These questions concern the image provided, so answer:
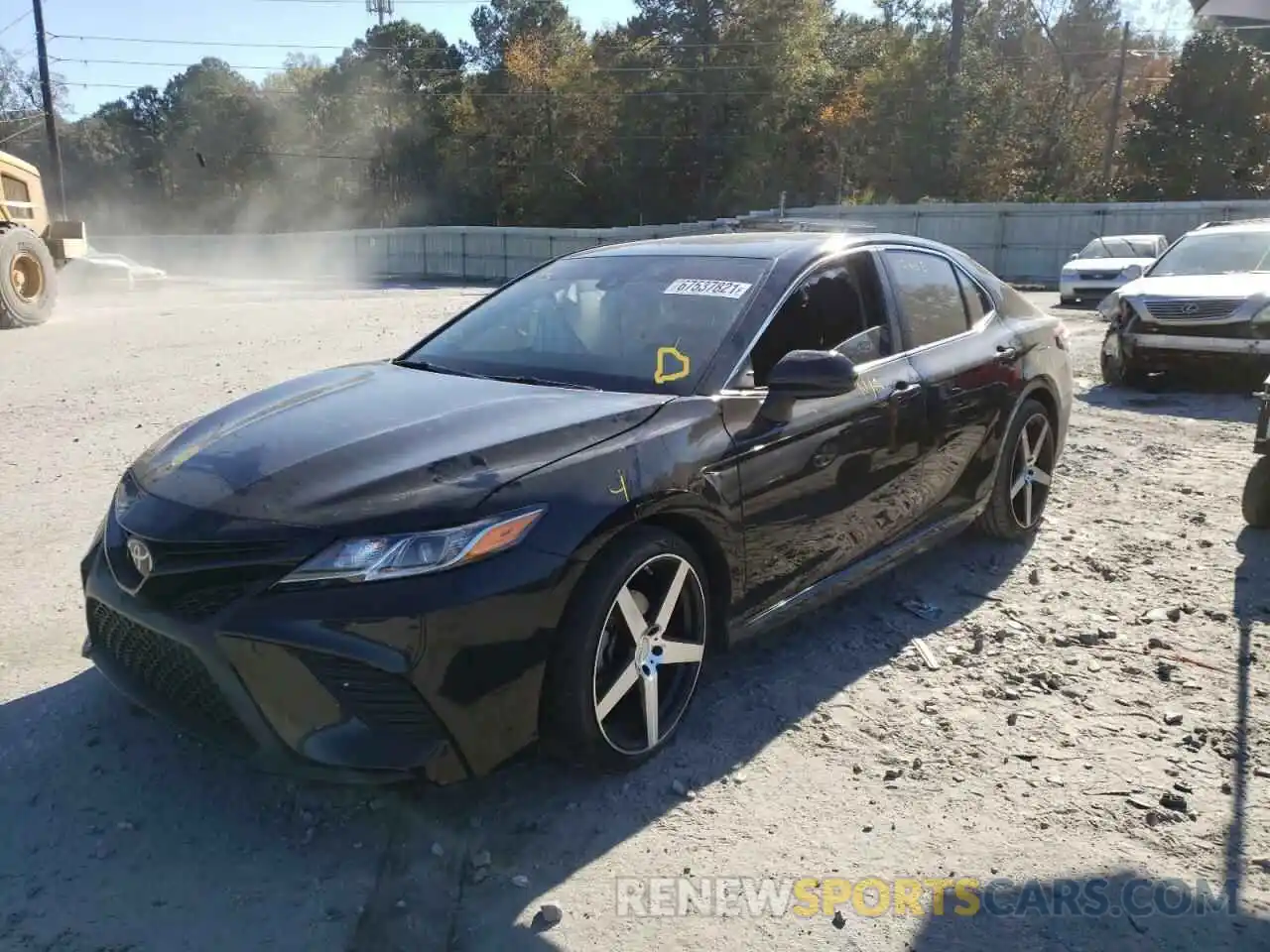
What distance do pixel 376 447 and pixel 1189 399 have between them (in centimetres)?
889

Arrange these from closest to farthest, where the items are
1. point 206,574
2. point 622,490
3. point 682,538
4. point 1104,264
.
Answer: point 206,574 → point 622,490 → point 682,538 → point 1104,264

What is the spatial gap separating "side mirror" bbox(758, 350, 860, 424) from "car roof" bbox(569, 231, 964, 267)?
647 mm

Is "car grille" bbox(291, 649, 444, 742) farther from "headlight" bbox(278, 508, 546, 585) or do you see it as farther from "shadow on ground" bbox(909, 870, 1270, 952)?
"shadow on ground" bbox(909, 870, 1270, 952)

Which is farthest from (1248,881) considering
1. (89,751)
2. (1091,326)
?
(1091,326)

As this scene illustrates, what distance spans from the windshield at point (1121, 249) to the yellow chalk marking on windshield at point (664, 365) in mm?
19304

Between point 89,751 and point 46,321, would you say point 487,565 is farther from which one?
point 46,321

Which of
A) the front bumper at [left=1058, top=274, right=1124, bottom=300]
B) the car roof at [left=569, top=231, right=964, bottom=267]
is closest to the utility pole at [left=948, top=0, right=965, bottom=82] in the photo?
the front bumper at [left=1058, top=274, right=1124, bottom=300]

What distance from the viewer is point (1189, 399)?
31.4ft

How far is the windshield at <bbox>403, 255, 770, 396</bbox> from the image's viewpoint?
11.9 feet

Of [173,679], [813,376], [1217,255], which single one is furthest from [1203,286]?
[173,679]

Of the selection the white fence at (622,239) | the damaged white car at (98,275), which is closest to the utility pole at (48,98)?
the white fence at (622,239)

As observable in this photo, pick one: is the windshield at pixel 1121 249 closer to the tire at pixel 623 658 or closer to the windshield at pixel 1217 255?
the windshield at pixel 1217 255

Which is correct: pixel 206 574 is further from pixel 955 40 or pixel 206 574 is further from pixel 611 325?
pixel 955 40

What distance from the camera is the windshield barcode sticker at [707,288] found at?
3.81 m
